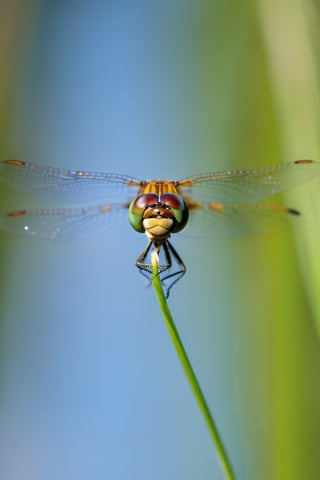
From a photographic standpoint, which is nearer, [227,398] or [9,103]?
[227,398]

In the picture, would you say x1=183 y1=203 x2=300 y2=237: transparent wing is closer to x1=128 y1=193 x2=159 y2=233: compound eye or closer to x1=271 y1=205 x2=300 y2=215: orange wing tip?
x1=271 y1=205 x2=300 y2=215: orange wing tip

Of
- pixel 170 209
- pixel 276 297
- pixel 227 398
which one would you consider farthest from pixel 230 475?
pixel 227 398

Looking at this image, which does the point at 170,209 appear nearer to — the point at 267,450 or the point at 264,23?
the point at 264,23

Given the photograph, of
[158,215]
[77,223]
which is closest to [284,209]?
[158,215]

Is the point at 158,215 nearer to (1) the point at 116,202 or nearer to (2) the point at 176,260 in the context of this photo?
(2) the point at 176,260

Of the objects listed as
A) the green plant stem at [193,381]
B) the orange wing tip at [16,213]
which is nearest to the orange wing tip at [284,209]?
the orange wing tip at [16,213]

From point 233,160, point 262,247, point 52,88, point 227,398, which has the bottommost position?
point 227,398
